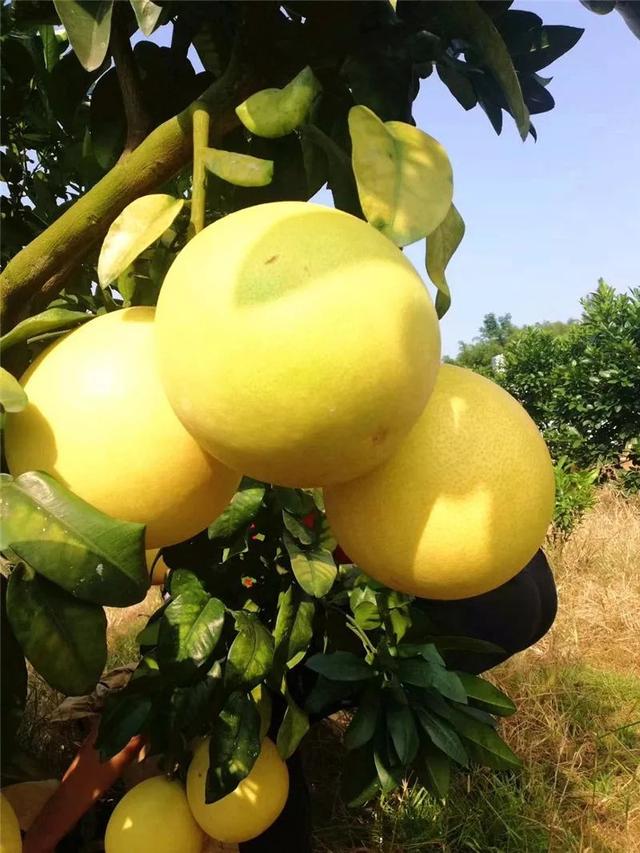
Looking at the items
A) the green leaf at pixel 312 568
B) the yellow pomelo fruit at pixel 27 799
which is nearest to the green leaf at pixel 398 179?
the green leaf at pixel 312 568

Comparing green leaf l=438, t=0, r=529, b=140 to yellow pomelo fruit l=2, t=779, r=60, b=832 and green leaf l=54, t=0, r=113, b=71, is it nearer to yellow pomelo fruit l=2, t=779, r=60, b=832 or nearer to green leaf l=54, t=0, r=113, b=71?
green leaf l=54, t=0, r=113, b=71

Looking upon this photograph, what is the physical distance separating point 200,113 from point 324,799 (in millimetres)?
2057

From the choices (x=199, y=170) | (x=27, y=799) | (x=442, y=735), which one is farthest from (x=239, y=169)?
(x=27, y=799)

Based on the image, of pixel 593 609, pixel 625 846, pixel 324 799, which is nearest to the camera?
pixel 625 846

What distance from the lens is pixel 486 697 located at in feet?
3.95

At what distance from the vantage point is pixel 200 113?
457 mm

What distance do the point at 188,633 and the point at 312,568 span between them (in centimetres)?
17

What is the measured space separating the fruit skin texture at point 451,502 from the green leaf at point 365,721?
0.69 m

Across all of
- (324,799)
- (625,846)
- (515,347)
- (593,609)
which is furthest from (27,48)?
(515,347)

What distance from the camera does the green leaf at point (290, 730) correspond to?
1006 mm

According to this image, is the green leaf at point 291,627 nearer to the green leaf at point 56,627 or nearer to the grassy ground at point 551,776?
the green leaf at point 56,627

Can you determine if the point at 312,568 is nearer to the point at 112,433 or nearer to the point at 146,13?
the point at 112,433

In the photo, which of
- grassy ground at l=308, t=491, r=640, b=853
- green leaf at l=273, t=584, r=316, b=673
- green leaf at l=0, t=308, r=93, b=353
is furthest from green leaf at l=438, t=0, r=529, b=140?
grassy ground at l=308, t=491, r=640, b=853

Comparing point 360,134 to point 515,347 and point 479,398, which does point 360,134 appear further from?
point 515,347
